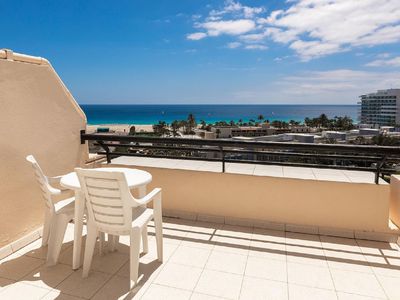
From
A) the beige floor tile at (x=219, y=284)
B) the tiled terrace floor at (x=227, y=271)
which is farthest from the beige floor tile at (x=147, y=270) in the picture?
the beige floor tile at (x=219, y=284)

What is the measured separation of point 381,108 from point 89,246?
75.9m

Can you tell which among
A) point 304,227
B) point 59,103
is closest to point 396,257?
point 304,227

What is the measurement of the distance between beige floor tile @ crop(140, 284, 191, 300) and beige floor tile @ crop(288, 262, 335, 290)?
875 mm

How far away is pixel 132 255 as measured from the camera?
2.06m

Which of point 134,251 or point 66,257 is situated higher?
point 134,251

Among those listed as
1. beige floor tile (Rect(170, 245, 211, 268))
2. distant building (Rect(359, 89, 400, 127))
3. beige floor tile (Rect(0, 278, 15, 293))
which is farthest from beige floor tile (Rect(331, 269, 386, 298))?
Answer: distant building (Rect(359, 89, 400, 127))

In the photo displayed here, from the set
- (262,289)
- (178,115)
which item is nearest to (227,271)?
(262,289)

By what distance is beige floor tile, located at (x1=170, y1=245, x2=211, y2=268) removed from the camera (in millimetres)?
2504

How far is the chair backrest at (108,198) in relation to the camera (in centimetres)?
194

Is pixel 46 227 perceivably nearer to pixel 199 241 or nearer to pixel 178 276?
Result: pixel 178 276

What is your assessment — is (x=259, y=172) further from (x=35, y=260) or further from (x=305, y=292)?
(x=35, y=260)

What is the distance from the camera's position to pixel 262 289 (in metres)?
2.12

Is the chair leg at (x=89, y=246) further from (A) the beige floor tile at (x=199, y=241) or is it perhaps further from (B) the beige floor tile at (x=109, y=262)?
(A) the beige floor tile at (x=199, y=241)

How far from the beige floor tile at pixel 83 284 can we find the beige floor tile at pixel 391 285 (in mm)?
2190
